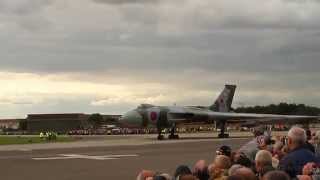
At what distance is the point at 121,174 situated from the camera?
51.7 ft

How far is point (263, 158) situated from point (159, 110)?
40.5 meters

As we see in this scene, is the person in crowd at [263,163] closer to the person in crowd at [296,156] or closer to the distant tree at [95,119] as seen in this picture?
the person in crowd at [296,156]

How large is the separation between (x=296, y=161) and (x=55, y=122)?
480 ft

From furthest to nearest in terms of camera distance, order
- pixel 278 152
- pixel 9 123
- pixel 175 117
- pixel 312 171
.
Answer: pixel 9 123
pixel 175 117
pixel 278 152
pixel 312 171

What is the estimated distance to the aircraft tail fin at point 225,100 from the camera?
56125 millimetres

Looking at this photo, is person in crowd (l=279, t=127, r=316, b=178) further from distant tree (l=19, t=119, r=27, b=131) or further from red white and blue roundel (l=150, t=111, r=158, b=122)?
distant tree (l=19, t=119, r=27, b=131)

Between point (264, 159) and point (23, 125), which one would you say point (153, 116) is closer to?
point (264, 159)

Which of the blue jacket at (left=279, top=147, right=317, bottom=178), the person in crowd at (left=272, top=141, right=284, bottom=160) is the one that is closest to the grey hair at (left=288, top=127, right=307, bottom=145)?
the blue jacket at (left=279, top=147, right=317, bottom=178)

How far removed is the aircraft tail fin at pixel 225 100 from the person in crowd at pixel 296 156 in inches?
1916

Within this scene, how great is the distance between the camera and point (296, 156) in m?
7.00

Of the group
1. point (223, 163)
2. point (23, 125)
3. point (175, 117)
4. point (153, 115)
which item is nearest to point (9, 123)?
point (23, 125)

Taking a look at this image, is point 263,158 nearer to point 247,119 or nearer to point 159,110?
point 159,110

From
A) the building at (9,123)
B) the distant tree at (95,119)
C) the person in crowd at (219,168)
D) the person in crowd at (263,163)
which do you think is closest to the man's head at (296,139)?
the person in crowd at (263,163)

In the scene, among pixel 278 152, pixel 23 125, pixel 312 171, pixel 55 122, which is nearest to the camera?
pixel 312 171
